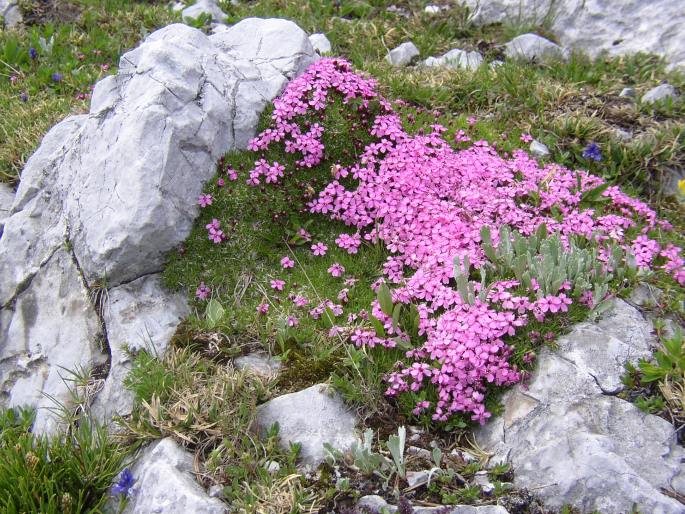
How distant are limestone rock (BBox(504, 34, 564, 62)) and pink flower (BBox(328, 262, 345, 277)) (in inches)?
200

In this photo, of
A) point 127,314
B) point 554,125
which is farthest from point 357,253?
point 554,125

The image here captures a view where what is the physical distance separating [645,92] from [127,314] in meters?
6.94

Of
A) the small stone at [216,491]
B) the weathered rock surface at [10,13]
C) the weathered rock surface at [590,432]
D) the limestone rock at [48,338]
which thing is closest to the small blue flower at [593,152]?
the weathered rock surface at [590,432]

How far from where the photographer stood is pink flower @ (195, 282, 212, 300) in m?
5.46

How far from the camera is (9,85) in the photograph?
851cm

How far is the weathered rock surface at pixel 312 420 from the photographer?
4.41 metres

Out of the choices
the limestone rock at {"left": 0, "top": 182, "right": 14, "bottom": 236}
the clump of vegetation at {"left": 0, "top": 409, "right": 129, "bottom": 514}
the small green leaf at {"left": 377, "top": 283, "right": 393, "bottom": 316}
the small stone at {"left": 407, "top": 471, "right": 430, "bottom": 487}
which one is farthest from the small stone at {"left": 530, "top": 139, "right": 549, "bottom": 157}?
the limestone rock at {"left": 0, "top": 182, "right": 14, "bottom": 236}

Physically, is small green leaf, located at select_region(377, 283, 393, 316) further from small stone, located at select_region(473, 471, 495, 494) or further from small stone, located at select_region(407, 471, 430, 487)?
small stone, located at select_region(473, 471, 495, 494)

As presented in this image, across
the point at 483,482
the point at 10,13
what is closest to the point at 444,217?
the point at 483,482

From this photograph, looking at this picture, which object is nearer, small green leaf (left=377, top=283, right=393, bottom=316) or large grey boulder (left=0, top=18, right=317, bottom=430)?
small green leaf (left=377, top=283, right=393, bottom=316)

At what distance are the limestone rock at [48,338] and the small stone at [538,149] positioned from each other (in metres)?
5.10

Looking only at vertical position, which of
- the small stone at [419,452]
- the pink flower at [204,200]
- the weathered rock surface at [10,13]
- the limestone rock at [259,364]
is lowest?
the small stone at [419,452]

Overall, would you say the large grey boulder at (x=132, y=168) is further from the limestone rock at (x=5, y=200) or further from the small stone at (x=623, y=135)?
the small stone at (x=623, y=135)

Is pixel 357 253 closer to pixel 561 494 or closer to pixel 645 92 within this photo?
pixel 561 494
